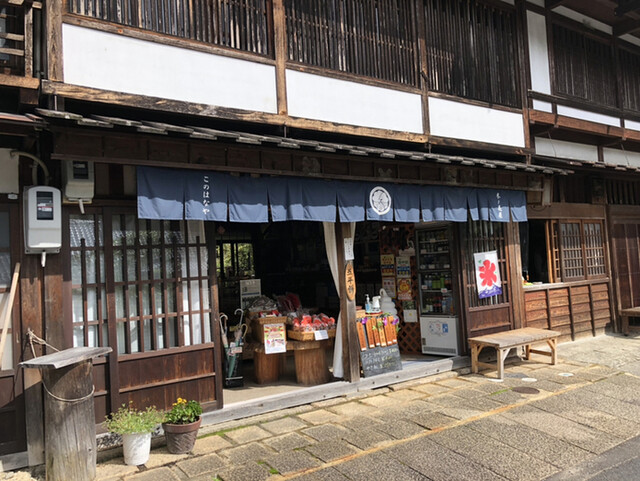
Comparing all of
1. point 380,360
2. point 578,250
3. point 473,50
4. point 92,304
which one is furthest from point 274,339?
point 578,250

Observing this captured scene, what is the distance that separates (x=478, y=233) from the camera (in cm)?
988

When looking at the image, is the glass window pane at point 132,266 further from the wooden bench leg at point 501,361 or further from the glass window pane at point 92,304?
the wooden bench leg at point 501,361

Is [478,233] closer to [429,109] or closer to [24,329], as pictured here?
[429,109]

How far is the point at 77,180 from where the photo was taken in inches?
219

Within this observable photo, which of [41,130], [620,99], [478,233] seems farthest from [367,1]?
[620,99]

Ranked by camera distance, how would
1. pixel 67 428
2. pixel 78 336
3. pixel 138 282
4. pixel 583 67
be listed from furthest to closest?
pixel 583 67
pixel 138 282
pixel 78 336
pixel 67 428

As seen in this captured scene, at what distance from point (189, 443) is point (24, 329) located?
7.96 feet

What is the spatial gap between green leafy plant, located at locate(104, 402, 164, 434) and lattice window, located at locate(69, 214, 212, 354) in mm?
847

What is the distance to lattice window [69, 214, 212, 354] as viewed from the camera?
590 cm

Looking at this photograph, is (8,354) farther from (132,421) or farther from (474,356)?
(474,356)

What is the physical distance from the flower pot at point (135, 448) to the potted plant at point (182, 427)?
0.29 meters

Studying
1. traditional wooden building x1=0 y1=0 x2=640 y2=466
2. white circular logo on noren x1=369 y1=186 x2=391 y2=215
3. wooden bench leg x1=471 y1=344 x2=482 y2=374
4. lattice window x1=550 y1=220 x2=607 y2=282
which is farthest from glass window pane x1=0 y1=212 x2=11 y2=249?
lattice window x1=550 y1=220 x2=607 y2=282

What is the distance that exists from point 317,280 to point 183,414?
25.7 feet

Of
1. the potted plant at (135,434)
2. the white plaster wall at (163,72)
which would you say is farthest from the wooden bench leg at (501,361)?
the potted plant at (135,434)
